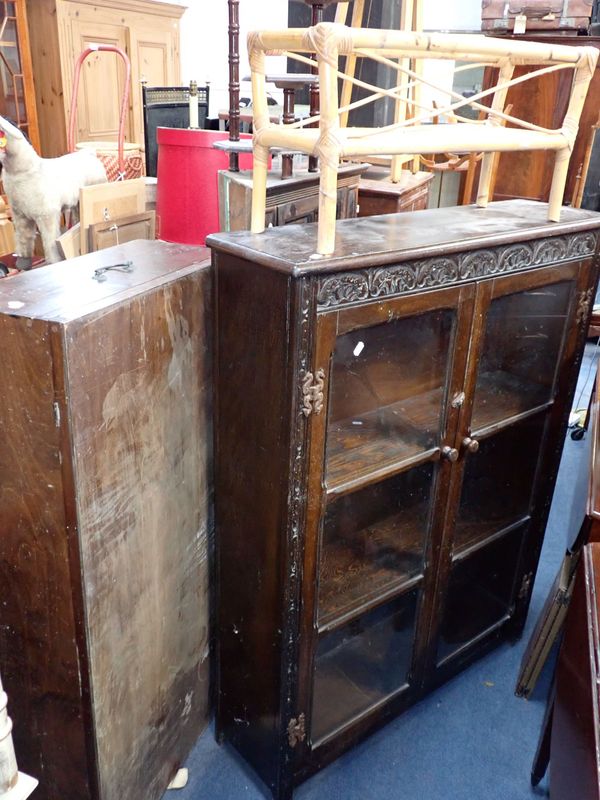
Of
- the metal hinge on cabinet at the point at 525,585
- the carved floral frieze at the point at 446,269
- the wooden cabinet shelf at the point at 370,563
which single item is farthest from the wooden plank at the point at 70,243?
the metal hinge on cabinet at the point at 525,585

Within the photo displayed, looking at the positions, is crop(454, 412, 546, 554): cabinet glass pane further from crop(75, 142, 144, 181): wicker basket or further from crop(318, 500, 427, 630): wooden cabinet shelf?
crop(75, 142, 144, 181): wicker basket

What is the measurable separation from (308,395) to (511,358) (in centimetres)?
67

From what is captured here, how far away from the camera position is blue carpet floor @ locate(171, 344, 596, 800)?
5.44 ft

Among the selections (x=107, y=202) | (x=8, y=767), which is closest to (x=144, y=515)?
(x=8, y=767)

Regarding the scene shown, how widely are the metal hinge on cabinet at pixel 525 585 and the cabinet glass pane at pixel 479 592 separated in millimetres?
35

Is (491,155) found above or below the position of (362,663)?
above

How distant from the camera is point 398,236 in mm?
1350

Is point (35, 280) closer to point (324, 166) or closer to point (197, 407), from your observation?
point (197, 407)

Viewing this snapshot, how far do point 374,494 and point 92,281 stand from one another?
76 cm

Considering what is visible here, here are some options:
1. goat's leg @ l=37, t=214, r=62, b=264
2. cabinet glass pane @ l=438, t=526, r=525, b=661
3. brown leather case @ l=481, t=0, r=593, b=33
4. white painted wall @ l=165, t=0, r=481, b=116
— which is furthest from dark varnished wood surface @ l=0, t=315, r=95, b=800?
white painted wall @ l=165, t=0, r=481, b=116

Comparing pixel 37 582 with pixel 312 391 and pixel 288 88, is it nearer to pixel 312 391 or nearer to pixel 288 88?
pixel 312 391

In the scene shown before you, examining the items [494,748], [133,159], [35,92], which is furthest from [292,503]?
[35,92]

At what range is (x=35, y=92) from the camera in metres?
4.38

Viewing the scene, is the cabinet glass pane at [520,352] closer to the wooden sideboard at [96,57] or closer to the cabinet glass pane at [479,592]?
the cabinet glass pane at [479,592]
